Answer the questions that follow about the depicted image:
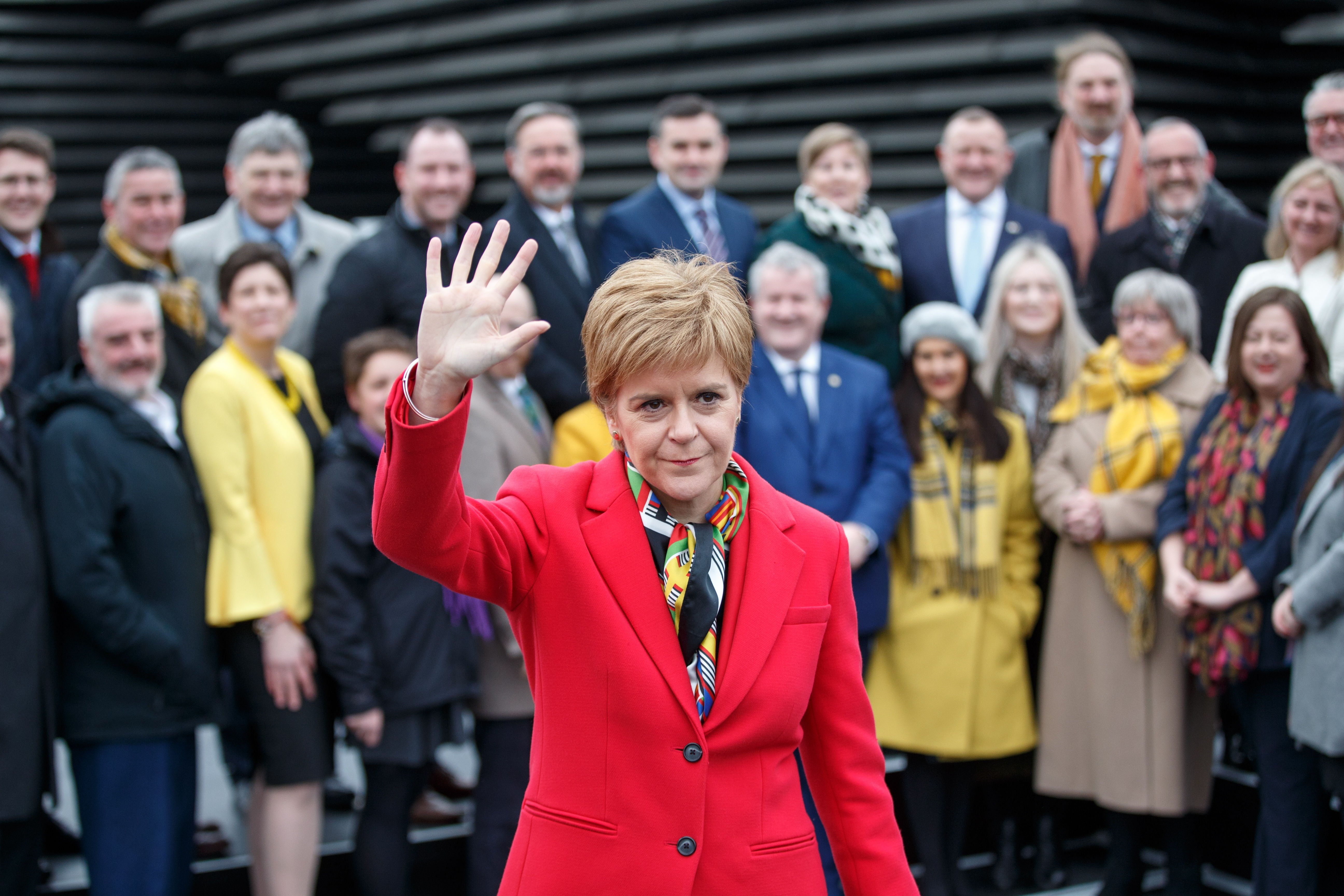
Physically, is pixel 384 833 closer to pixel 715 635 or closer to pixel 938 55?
pixel 715 635

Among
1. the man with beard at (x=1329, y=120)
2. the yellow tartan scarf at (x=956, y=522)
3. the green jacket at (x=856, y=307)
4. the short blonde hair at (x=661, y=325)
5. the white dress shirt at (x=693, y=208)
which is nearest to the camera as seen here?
the short blonde hair at (x=661, y=325)

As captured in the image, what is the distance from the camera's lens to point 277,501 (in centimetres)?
316

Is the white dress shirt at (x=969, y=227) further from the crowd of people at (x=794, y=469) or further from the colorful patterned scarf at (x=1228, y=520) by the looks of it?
the colorful patterned scarf at (x=1228, y=520)

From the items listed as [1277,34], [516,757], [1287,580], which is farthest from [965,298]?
[1277,34]

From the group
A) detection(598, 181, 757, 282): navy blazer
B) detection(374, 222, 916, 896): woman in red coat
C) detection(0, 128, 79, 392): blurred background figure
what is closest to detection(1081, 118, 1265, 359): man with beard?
detection(598, 181, 757, 282): navy blazer

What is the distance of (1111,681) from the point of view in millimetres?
3494

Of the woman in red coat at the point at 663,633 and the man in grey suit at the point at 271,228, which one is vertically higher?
the man in grey suit at the point at 271,228

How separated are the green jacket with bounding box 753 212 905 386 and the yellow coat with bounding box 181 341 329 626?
1.65 meters

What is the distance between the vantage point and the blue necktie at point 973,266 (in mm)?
4051

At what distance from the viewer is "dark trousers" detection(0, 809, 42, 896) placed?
281 centimetres

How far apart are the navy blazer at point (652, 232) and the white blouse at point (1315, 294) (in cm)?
148

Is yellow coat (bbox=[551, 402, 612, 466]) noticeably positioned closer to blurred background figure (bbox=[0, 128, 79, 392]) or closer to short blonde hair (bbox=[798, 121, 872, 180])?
short blonde hair (bbox=[798, 121, 872, 180])

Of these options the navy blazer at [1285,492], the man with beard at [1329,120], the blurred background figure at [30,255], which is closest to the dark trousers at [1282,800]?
the navy blazer at [1285,492]

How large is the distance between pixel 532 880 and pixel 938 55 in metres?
6.00
